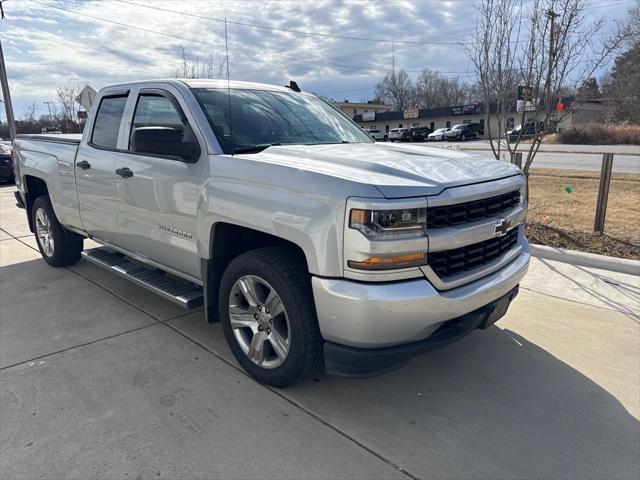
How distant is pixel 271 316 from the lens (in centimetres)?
298

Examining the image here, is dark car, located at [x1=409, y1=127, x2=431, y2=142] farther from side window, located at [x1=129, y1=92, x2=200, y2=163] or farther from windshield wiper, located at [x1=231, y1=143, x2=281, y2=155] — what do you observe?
windshield wiper, located at [x1=231, y1=143, x2=281, y2=155]

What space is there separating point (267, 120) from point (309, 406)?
209 centimetres

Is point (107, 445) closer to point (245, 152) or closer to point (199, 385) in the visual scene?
point (199, 385)

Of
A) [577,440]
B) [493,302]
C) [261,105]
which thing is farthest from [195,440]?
[261,105]

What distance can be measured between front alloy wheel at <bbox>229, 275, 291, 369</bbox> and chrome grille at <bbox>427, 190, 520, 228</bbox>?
39.5 inches

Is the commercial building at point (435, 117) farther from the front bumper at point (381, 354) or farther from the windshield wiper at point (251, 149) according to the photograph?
the front bumper at point (381, 354)

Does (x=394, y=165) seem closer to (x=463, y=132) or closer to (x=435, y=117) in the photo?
(x=463, y=132)

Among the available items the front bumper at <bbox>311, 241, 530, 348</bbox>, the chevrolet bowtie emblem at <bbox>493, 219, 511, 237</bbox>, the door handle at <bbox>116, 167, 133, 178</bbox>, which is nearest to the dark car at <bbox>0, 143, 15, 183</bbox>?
the door handle at <bbox>116, 167, 133, 178</bbox>

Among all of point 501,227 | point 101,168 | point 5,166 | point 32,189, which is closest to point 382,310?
point 501,227

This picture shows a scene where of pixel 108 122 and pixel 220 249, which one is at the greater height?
pixel 108 122

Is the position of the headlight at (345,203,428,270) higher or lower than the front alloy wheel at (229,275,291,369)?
higher

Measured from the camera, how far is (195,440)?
265 centimetres

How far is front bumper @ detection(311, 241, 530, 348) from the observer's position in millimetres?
2420

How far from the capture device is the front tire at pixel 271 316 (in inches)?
108
